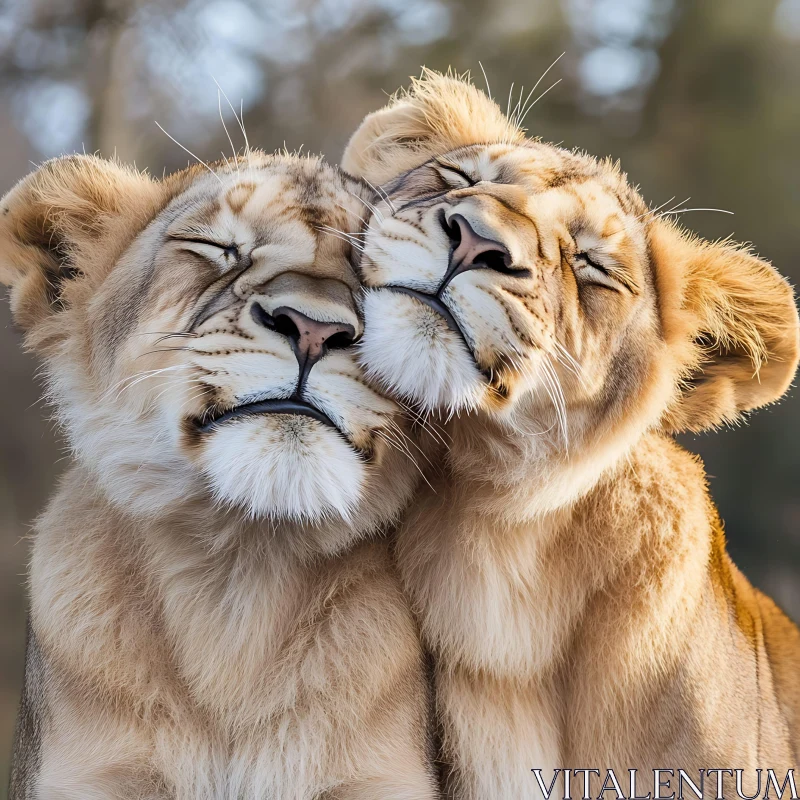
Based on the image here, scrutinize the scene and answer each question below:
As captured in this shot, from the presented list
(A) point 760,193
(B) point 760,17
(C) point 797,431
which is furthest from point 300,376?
(B) point 760,17

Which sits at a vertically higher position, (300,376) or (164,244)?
(164,244)

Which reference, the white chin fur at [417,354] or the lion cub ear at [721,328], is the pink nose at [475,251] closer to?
the white chin fur at [417,354]

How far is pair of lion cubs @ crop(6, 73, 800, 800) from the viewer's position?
110 cm

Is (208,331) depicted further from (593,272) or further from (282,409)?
(593,272)

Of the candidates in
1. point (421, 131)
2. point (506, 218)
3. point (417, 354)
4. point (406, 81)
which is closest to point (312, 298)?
point (417, 354)

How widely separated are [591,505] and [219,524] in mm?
574

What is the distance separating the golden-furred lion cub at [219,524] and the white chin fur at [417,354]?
32 mm

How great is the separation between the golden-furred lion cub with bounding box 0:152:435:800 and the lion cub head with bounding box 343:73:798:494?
0.09 meters

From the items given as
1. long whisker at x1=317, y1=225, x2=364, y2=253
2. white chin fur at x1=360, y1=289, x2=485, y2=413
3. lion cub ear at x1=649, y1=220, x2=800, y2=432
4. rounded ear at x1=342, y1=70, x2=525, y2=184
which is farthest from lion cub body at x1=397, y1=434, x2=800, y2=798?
rounded ear at x1=342, y1=70, x2=525, y2=184

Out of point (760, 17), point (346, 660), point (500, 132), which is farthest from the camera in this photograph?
point (760, 17)

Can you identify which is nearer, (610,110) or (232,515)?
(232,515)

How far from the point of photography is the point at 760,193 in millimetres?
2809

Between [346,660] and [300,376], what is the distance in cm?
45

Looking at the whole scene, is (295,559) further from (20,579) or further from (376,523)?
(20,579)
